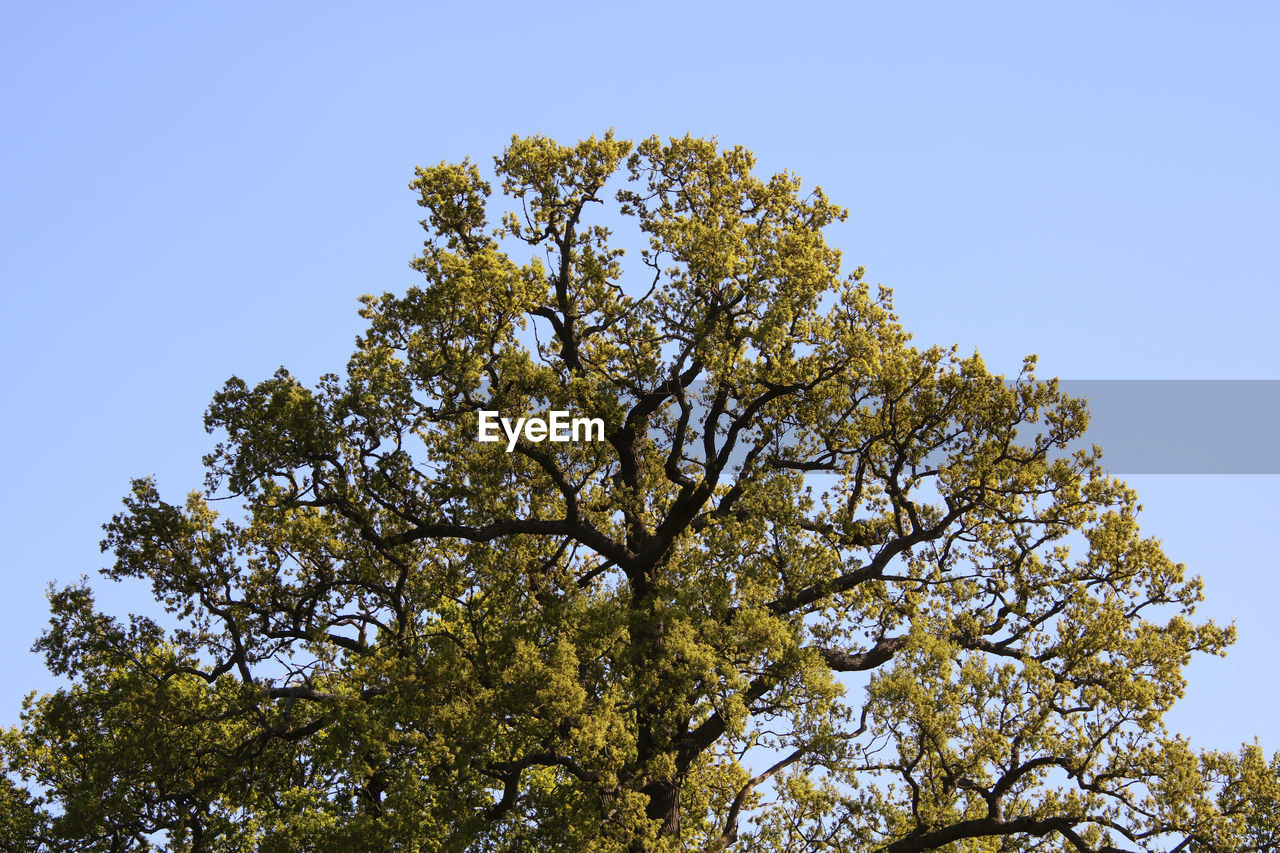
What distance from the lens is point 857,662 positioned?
1038 inches

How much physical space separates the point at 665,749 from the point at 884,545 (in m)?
5.96

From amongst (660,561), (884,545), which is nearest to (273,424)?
(660,561)

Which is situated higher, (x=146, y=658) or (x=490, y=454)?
(x=490, y=454)

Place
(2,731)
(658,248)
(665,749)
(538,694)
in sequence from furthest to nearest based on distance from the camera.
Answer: (2,731)
(658,248)
(665,749)
(538,694)

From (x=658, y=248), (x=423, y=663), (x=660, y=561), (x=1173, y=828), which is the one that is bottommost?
(x=1173, y=828)

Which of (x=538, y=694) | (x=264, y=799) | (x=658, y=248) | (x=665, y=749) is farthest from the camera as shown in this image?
(x=264, y=799)

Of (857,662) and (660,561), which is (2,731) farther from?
(857,662)

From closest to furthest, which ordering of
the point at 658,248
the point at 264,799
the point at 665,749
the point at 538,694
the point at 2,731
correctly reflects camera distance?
the point at 538,694 → the point at 665,749 → the point at 658,248 → the point at 264,799 → the point at 2,731

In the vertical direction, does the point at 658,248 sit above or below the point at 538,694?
above

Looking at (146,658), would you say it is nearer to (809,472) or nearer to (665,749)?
(665,749)

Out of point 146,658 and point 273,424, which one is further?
point 146,658

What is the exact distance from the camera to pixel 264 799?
27953 millimetres

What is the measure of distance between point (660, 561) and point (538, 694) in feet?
16.3

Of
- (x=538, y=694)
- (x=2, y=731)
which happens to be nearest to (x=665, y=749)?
(x=538, y=694)
